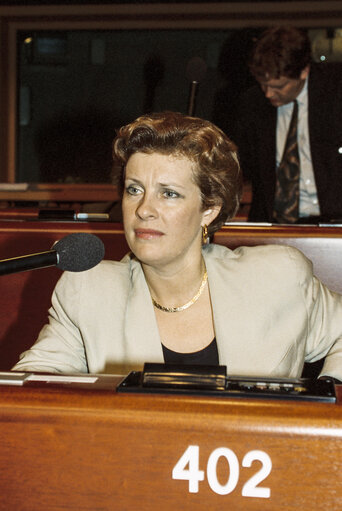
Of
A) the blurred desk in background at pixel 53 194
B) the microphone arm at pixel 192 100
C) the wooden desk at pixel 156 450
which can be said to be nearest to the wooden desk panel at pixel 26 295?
the microphone arm at pixel 192 100

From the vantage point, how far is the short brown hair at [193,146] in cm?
150

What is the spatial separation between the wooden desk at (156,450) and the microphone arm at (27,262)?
0.17 m

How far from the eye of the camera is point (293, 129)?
268cm

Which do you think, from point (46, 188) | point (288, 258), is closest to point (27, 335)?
point (288, 258)

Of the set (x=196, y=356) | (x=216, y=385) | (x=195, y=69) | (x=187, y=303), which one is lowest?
(x=196, y=356)

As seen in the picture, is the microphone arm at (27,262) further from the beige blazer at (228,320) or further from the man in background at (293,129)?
the man in background at (293,129)

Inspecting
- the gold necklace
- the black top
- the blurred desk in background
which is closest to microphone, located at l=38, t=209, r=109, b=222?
the gold necklace

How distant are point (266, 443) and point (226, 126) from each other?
482 cm

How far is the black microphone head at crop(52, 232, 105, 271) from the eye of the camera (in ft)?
2.92

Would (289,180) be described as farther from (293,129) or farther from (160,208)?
(160,208)

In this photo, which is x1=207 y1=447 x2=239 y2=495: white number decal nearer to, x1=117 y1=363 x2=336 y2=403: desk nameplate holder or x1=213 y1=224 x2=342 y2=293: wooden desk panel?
x1=117 y1=363 x2=336 y2=403: desk nameplate holder

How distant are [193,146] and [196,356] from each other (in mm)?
496

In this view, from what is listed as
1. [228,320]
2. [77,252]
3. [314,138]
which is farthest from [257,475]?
[314,138]

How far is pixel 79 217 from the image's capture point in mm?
2277
